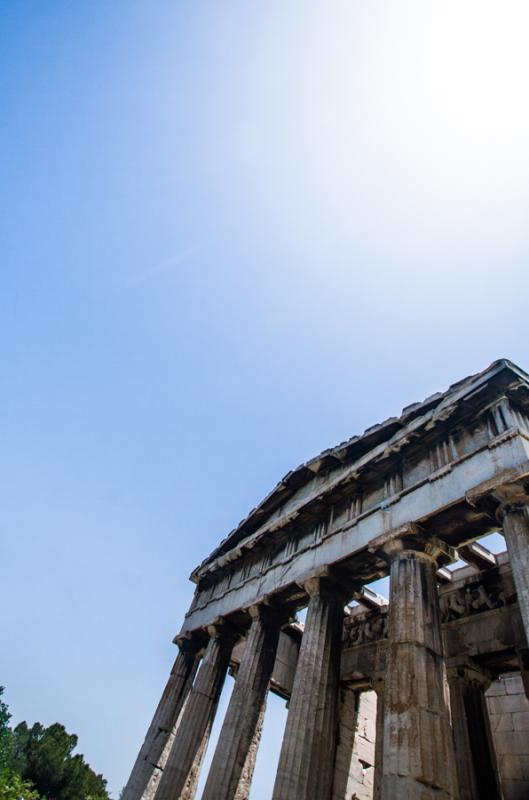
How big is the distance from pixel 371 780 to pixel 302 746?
7.40m

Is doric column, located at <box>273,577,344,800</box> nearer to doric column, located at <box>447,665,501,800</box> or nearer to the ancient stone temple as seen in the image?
the ancient stone temple

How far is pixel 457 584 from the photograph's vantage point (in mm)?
11570

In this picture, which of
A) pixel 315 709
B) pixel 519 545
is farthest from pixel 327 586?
pixel 519 545

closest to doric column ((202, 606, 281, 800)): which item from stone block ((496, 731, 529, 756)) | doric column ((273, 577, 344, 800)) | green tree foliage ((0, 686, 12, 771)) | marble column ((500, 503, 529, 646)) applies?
doric column ((273, 577, 344, 800))

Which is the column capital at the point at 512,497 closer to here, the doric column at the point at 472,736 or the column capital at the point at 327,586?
the column capital at the point at 327,586

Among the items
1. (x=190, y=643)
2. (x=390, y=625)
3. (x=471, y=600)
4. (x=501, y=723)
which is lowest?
(x=390, y=625)

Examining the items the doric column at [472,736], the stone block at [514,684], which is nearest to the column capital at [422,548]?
the doric column at [472,736]

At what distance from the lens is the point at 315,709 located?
897 cm

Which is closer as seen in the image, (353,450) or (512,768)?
(512,768)

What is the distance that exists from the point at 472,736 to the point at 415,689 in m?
4.00

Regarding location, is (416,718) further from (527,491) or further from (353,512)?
(353,512)

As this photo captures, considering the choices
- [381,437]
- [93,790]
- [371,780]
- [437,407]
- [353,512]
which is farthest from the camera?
[93,790]

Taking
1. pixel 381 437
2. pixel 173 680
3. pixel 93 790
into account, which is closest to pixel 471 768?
pixel 381 437

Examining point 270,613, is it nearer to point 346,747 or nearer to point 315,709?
point 315,709
